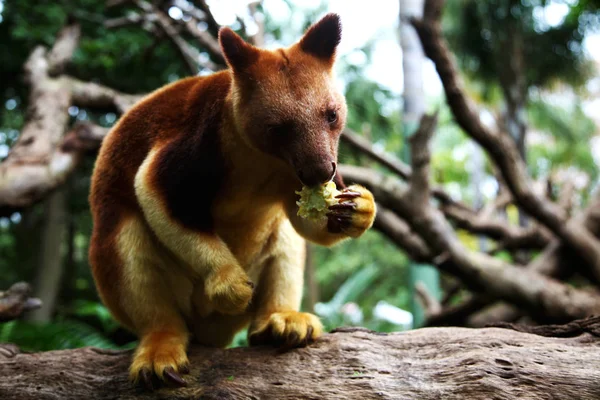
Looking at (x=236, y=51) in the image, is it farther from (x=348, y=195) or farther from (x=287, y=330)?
(x=287, y=330)

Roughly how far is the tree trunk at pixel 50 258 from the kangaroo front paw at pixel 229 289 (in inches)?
356

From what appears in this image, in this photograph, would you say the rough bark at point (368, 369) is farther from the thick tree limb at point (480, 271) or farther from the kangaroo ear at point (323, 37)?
the thick tree limb at point (480, 271)

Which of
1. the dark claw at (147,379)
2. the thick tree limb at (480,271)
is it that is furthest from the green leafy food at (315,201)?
the thick tree limb at (480,271)

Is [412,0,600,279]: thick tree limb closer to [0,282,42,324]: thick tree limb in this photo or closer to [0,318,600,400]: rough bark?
[0,318,600,400]: rough bark

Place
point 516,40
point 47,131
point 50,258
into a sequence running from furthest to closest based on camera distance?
point 516,40, point 50,258, point 47,131

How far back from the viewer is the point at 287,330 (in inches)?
119

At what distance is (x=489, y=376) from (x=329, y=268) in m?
16.5

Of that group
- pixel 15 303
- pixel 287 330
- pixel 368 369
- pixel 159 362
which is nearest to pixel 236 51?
pixel 287 330

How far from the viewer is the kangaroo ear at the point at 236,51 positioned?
115 inches

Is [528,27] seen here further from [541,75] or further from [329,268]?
[329,268]

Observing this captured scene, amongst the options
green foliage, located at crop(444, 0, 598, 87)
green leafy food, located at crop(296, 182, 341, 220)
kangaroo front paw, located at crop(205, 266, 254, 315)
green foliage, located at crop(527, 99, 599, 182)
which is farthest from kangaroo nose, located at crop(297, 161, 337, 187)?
green foliage, located at crop(527, 99, 599, 182)

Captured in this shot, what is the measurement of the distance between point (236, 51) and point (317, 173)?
89 cm

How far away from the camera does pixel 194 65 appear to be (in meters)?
7.50

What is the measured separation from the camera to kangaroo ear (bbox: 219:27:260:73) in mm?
2932
